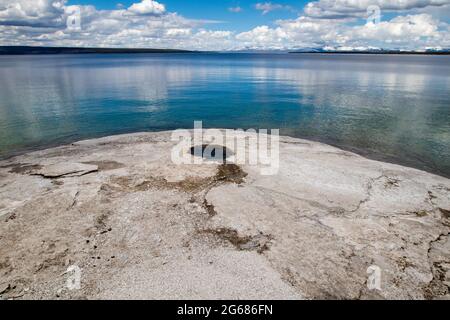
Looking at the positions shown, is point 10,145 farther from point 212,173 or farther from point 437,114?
point 437,114

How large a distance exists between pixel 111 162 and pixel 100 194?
3.46 m

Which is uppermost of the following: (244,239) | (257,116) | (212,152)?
(257,116)

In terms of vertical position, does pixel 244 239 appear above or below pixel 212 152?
below

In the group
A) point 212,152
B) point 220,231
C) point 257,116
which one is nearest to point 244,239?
point 220,231

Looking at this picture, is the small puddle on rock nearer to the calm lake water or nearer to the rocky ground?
the rocky ground

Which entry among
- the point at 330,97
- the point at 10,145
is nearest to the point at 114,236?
the point at 10,145

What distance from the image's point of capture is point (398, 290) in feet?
21.8

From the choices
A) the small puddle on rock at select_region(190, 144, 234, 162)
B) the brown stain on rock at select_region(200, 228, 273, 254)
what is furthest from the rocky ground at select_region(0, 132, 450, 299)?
the small puddle on rock at select_region(190, 144, 234, 162)

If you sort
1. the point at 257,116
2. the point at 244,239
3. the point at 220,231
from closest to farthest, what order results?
the point at 244,239
the point at 220,231
the point at 257,116

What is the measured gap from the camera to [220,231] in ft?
28.2

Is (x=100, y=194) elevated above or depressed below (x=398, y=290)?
above

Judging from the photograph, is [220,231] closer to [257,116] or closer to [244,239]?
[244,239]

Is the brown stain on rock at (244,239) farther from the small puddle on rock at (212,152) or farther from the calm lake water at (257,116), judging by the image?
the calm lake water at (257,116)

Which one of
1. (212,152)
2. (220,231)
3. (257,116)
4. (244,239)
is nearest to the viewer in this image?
(244,239)
